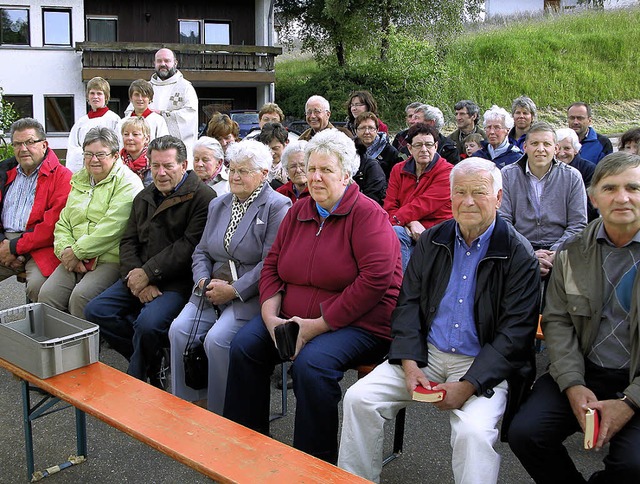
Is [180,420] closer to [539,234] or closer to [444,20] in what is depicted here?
[539,234]

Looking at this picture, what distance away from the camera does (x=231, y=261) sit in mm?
4109

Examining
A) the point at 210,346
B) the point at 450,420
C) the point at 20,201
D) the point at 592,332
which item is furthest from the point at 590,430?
the point at 20,201

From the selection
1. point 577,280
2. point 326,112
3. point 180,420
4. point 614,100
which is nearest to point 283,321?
point 180,420

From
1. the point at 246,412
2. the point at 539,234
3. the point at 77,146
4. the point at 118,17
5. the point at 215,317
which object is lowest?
the point at 246,412

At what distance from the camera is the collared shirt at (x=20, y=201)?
5371 millimetres

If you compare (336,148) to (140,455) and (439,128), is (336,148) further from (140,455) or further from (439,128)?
(439,128)

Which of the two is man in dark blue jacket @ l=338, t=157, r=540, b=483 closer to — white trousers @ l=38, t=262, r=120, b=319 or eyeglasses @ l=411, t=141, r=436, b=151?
eyeglasses @ l=411, t=141, r=436, b=151

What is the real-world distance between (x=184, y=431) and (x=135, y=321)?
1582 mm

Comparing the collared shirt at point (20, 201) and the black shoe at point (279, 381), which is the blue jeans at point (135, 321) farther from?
the collared shirt at point (20, 201)

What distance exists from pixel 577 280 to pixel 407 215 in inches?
91.0

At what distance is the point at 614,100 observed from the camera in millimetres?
22688

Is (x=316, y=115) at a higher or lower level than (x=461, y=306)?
higher

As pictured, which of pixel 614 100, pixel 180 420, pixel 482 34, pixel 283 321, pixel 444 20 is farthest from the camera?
pixel 482 34

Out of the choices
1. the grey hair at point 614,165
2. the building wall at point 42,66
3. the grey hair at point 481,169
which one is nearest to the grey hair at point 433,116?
the grey hair at point 481,169
